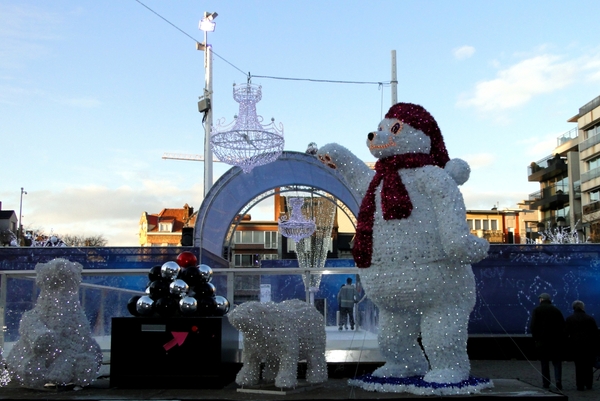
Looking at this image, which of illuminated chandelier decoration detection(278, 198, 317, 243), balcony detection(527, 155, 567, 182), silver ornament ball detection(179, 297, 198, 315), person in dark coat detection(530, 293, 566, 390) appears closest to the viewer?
silver ornament ball detection(179, 297, 198, 315)

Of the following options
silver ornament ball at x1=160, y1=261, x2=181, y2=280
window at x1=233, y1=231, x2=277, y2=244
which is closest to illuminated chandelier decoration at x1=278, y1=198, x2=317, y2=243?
silver ornament ball at x1=160, y1=261, x2=181, y2=280

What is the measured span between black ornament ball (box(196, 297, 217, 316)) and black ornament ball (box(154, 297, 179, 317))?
266mm

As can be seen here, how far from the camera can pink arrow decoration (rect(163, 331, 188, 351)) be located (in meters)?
6.37

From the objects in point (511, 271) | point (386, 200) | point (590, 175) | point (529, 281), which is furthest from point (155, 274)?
point (590, 175)

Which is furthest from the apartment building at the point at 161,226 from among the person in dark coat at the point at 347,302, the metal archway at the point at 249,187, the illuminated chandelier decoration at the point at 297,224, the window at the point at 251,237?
the person in dark coat at the point at 347,302

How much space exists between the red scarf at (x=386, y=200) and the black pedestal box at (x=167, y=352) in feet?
5.29

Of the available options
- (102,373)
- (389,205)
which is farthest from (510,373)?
(102,373)

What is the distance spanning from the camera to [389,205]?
233 inches

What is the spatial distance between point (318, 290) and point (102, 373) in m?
3.19

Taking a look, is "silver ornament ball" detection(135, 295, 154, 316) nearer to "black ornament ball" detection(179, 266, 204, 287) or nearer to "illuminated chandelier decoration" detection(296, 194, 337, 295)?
"black ornament ball" detection(179, 266, 204, 287)

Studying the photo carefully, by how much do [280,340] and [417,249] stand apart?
149cm

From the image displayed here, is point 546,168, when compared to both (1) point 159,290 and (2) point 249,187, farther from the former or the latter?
(1) point 159,290

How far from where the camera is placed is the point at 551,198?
49.1m

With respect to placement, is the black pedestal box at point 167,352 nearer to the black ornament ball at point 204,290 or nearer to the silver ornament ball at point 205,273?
the black ornament ball at point 204,290
